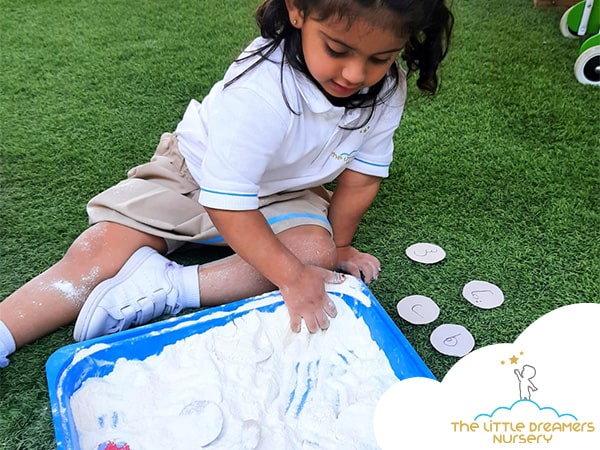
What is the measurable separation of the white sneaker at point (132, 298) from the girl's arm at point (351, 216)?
0.29 meters

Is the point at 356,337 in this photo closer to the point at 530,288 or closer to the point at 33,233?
the point at 530,288

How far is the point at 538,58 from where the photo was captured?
5.92ft

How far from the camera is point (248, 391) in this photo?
88cm

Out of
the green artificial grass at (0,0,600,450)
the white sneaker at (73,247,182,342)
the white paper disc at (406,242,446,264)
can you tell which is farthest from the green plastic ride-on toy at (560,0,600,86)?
the white sneaker at (73,247,182,342)

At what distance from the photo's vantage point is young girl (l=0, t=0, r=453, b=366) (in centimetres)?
81

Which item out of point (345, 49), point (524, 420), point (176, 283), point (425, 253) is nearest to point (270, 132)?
point (345, 49)

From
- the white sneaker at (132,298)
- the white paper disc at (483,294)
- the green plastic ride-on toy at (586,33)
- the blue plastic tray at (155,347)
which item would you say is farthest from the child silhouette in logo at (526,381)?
the green plastic ride-on toy at (586,33)

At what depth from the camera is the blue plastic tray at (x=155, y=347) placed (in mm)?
794

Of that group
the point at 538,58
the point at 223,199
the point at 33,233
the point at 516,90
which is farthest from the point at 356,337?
the point at 538,58

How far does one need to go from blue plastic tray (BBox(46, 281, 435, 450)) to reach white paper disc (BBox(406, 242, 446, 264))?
0.21 m

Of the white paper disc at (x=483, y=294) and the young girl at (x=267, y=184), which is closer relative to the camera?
the young girl at (x=267, y=184)

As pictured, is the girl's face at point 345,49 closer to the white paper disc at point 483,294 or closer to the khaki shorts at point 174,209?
the khaki shorts at point 174,209

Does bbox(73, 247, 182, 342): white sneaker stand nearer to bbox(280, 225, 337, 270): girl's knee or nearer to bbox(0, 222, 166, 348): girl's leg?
bbox(0, 222, 166, 348): girl's leg

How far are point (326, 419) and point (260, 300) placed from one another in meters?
0.19
